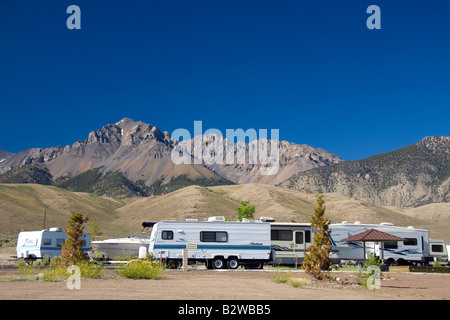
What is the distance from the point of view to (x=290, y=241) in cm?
3038

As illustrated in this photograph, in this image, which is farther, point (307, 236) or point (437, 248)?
point (437, 248)

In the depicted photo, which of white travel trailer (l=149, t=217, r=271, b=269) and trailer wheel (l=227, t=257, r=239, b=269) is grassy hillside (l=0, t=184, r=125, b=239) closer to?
white travel trailer (l=149, t=217, r=271, b=269)

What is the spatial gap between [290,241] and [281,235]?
2.26 feet

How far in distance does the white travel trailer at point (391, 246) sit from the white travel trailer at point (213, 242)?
7.21 m

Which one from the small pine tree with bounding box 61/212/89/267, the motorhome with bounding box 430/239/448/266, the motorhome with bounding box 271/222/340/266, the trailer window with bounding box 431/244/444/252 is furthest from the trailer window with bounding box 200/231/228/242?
the trailer window with bounding box 431/244/444/252

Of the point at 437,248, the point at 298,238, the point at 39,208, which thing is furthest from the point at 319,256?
the point at 39,208

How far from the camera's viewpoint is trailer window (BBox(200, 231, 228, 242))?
28.2 m

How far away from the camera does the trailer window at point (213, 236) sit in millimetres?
28219

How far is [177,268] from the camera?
28297 millimetres

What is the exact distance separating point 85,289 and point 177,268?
1381 centimetres

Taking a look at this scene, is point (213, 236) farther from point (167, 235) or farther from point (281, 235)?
point (281, 235)

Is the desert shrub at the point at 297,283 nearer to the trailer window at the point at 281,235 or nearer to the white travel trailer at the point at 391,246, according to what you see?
the trailer window at the point at 281,235

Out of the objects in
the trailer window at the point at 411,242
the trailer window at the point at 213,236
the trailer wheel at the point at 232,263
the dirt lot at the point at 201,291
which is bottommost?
the dirt lot at the point at 201,291

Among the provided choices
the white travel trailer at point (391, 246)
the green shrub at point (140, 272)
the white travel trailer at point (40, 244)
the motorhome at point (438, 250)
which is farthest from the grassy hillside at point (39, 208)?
the green shrub at point (140, 272)
